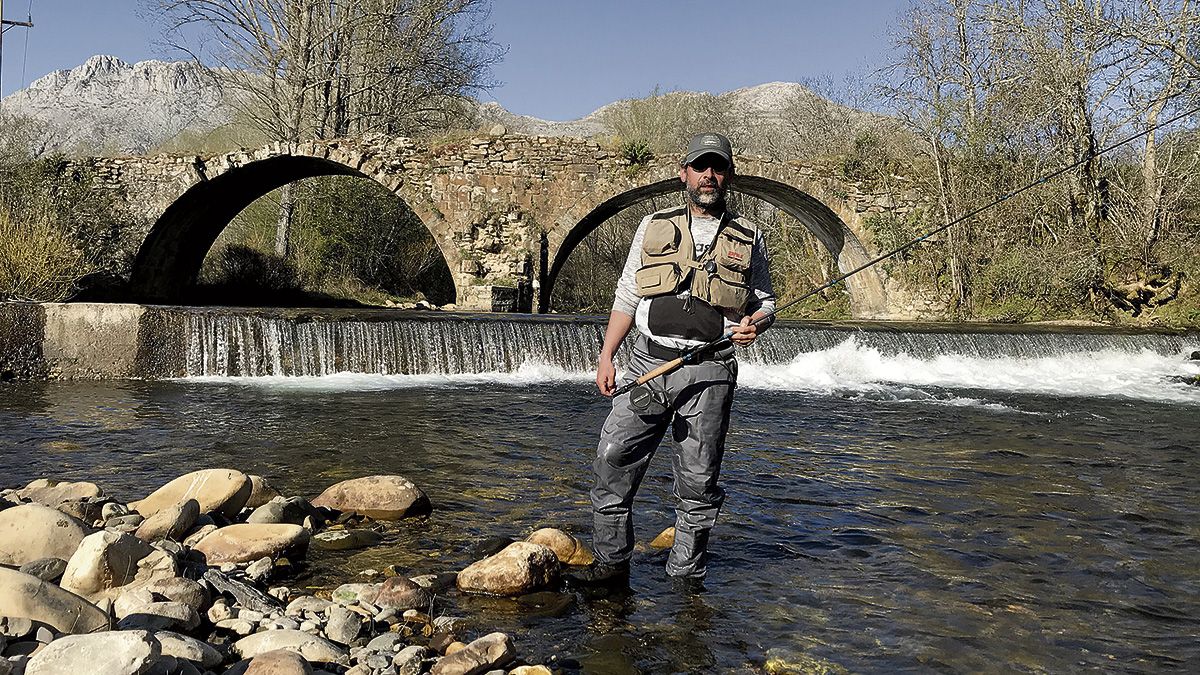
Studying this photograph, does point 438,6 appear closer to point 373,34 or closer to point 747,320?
point 373,34

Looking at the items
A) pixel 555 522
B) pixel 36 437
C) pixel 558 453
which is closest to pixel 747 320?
pixel 555 522

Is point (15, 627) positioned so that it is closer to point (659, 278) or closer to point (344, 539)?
point (344, 539)

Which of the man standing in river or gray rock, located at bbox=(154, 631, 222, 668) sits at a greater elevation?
the man standing in river

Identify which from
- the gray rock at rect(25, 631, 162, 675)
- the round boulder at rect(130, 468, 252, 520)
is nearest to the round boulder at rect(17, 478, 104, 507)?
the round boulder at rect(130, 468, 252, 520)

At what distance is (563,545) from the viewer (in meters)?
4.03

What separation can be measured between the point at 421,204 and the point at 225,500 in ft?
50.4

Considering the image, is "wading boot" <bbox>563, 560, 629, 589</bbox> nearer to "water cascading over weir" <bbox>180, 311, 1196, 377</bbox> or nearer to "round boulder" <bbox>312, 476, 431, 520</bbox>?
"round boulder" <bbox>312, 476, 431, 520</bbox>

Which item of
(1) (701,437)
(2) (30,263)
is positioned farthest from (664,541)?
(2) (30,263)

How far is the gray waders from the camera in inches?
139

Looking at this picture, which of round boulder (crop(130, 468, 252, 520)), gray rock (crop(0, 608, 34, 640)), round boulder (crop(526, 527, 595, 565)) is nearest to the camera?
gray rock (crop(0, 608, 34, 640))

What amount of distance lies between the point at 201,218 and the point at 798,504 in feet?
62.3

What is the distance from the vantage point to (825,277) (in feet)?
83.1

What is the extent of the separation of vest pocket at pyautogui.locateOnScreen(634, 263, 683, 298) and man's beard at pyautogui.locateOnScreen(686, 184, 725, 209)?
0.27m

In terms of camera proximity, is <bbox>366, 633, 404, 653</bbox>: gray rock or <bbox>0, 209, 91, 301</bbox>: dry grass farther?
<bbox>0, 209, 91, 301</bbox>: dry grass
